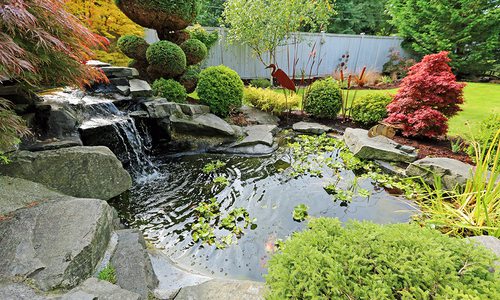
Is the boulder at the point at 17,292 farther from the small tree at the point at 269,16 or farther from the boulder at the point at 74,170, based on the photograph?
the small tree at the point at 269,16

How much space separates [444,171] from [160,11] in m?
5.71

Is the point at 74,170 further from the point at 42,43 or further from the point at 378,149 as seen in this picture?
the point at 378,149

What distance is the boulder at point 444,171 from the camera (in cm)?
316

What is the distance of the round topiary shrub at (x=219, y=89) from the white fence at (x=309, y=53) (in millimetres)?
4048

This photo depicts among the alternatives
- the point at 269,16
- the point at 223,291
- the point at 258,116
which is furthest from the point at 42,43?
the point at 269,16

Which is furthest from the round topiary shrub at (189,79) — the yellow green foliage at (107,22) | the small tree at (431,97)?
the small tree at (431,97)

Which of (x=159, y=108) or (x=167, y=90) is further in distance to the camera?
(x=167, y=90)

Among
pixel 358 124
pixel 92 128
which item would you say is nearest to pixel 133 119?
pixel 92 128

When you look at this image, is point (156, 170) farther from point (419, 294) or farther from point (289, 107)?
point (289, 107)

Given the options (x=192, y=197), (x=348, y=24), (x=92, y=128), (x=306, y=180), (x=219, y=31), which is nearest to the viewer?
(x=192, y=197)

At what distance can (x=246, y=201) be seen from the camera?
10.2 ft

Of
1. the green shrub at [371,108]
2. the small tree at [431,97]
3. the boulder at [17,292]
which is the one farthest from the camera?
the green shrub at [371,108]

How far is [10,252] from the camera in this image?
148 cm

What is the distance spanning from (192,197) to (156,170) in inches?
42.5
